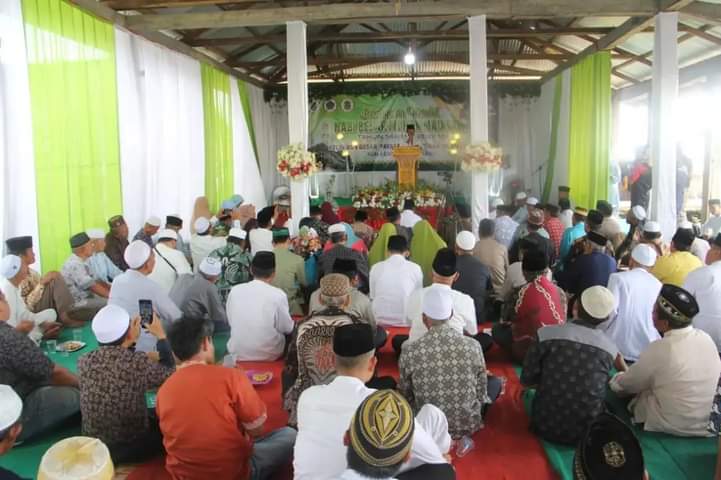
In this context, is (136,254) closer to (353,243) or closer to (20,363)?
(20,363)

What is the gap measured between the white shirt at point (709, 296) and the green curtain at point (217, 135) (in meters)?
7.50

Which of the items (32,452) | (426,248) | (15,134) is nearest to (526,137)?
(426,248)

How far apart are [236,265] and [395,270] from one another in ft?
5.19

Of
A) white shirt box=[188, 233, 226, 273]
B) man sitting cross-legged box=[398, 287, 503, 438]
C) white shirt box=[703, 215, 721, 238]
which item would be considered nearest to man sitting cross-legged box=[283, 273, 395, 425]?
man sitting cross-legged box=[398, 287, 503, 438]

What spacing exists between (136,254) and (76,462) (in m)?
2.39

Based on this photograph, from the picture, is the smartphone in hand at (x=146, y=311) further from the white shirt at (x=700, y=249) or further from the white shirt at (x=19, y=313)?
the white shirt at (x=700, y=249)

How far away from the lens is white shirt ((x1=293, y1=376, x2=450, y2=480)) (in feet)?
5.96

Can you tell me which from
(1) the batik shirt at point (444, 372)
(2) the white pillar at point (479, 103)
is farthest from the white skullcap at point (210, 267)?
(2) the white pillar at point (479, 103)

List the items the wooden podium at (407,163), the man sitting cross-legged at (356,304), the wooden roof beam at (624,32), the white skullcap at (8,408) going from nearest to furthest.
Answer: the white skullcap at (8,408) < the man sitting cross-legged at (356,304) < the wooden roof beam at (624,32) < the wooden podium at (407,163)

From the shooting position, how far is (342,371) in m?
2.11

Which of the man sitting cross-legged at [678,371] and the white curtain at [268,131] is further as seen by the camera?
the white curtain at [268,131]

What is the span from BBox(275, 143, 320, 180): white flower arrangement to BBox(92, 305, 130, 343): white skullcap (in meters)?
4.68

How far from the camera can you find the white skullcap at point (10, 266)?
14.4 feet

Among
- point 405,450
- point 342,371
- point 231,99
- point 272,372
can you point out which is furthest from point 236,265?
point 231,99
